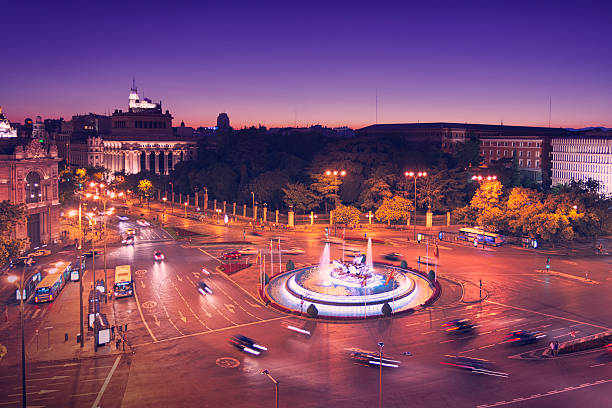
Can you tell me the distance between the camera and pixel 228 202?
128 metres

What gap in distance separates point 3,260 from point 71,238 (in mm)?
39678

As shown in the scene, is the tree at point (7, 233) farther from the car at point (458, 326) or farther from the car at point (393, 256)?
the car at point (393, 256)

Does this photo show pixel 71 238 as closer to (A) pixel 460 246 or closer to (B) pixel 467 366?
(A) pixel 460 246

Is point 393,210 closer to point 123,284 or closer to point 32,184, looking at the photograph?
point 123,284

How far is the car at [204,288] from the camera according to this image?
2223 inches

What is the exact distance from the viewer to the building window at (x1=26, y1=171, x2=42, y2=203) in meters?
80.2

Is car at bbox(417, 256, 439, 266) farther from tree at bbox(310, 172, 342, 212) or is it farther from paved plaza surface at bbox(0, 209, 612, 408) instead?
tree at bbox(310, 172, 342, 212)

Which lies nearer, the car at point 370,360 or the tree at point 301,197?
the car at point 370,360

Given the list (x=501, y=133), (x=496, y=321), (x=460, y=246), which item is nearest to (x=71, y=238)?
(x=460, y=246)

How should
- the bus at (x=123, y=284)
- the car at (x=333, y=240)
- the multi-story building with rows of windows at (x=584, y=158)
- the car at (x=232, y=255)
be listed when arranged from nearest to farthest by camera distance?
the bus at (x=123, y=284) → the car at (x=232, y=255) → the car at (x=333, y=240) → the multi-story building with rows of windows at (x=584, y=158)

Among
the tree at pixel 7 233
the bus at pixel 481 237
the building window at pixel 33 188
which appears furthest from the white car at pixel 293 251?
the building window at pixel 33 188

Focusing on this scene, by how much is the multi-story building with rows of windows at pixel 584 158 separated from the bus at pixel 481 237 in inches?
2206


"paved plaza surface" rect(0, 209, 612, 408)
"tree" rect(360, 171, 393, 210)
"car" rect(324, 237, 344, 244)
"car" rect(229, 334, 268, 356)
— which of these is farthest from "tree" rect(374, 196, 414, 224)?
"car" rect(229, 334, 268, 356)

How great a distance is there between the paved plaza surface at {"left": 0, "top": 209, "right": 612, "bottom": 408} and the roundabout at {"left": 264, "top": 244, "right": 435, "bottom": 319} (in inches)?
80.3
